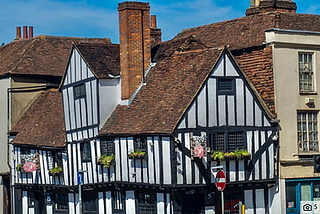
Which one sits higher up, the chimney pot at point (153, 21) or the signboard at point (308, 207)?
the chimney pot at point (153, 21)

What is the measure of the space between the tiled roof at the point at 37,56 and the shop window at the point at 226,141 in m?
14.4

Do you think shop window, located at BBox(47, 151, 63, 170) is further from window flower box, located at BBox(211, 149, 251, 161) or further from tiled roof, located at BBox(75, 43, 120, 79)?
window flower box, located at BBox(211, 149, 251, 161)

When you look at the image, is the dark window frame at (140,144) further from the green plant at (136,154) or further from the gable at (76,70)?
the gable at (76,70)

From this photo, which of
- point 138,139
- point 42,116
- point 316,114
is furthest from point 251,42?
point 42,116

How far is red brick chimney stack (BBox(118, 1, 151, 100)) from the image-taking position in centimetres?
3544

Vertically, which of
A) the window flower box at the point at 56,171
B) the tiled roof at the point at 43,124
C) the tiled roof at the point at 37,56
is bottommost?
the window flower box at the point at 56,171

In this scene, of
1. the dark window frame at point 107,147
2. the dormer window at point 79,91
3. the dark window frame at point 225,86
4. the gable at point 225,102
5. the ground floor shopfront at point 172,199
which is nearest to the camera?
the gable at point 225,102

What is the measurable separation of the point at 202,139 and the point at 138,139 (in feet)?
9.40

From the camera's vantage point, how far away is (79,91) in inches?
1436

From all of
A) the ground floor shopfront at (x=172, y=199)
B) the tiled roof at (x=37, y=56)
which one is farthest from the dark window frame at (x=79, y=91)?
the tiled roof at (x=37, y=56)

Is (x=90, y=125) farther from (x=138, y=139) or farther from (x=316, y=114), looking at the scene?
(x=316, y=114)

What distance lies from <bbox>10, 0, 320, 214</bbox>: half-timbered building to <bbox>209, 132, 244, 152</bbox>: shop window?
0.13 ft

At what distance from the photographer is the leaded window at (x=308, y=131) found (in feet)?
114

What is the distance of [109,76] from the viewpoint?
35.3m
